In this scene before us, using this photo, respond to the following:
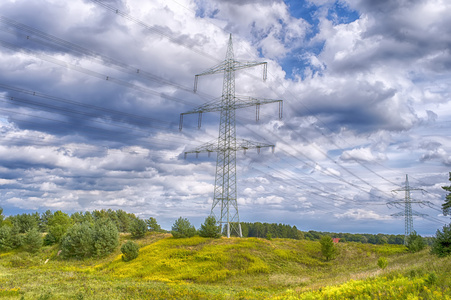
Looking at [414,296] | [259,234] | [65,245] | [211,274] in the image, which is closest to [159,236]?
[65,245]

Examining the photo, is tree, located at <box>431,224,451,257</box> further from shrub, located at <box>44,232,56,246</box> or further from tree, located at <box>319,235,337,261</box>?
shrub, located at <box>44,232,56,246</box>

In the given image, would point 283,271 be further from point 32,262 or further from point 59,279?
point 32,262

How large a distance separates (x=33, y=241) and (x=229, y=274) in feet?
153

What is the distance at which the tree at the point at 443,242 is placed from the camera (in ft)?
99.4

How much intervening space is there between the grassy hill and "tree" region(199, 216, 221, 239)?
2.11 m

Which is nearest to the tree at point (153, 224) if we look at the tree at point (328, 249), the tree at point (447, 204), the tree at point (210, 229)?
the tree at point (210, 229)

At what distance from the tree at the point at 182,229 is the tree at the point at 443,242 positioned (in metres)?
36.8

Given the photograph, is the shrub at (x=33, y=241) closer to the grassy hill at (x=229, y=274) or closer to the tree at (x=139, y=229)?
the grassy hill at (x=229, y=274)

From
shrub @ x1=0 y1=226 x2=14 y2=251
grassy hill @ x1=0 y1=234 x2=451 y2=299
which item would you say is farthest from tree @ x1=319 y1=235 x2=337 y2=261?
shrub @ x1=0 y1=226 x2=14 y2=251

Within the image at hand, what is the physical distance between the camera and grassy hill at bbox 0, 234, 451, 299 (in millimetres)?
17312

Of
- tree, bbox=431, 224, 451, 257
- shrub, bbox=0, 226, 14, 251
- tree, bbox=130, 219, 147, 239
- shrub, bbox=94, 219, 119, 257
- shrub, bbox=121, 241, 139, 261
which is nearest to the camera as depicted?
tree, bbox=431, 224, 451, 257

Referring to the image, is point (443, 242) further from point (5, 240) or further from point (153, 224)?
point (5, 240)

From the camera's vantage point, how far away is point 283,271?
4050cm

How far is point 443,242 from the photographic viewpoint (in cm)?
3094
